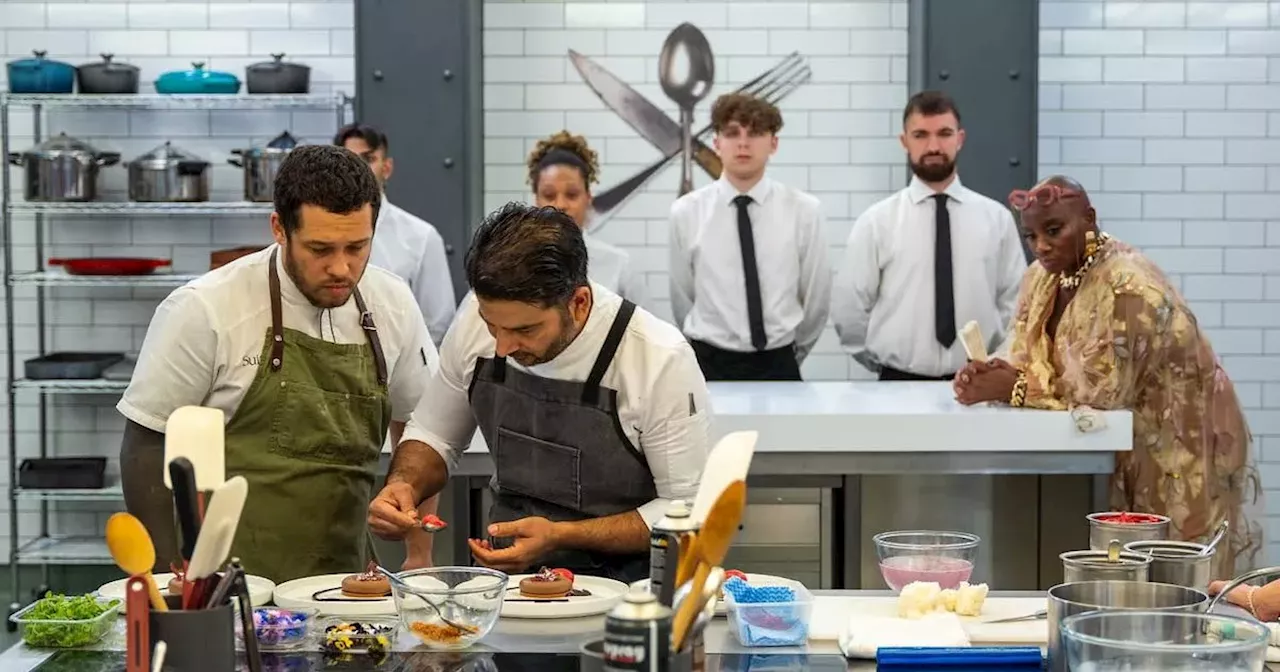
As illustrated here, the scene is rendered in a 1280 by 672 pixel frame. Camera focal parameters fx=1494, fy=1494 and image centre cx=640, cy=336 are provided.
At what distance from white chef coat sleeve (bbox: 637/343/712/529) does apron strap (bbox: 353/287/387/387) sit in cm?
64

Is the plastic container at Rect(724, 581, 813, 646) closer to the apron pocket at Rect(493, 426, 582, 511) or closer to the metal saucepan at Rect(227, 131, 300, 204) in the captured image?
the apron pocket at Rect(493, 426, 582, 511)

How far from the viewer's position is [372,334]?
3387mm

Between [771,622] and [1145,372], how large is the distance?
227cm

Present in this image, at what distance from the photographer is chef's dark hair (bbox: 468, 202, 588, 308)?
2906 millimetres

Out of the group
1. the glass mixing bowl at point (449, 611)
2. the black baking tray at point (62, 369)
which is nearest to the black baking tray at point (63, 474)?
the black baking tray at point (62, 369)

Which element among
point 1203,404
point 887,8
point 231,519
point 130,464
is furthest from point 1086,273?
point 887,8

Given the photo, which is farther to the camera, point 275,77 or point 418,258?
point 275,77

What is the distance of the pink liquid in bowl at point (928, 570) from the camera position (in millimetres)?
2775

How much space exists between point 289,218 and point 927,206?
3724 millimetres

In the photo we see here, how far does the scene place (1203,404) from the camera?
431cm

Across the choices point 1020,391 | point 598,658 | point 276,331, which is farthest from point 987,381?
point 598,658

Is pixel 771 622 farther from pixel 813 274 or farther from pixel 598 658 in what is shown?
pixel 813 274

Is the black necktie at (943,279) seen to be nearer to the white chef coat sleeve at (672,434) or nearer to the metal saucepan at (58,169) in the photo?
the white chef coat sleeve at (672,434)

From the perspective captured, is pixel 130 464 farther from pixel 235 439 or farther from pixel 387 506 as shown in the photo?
pixel 387 506
